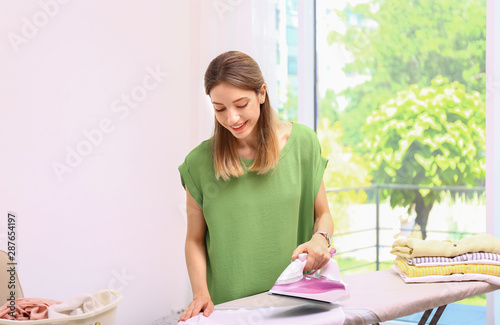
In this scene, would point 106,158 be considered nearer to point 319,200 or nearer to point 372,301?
point 319,200

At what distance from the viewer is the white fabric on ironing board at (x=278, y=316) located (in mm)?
1351

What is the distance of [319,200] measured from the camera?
1.62m

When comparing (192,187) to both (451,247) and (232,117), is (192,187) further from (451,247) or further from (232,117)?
(451,247)

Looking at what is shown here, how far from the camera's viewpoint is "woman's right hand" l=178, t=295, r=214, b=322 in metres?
1.39

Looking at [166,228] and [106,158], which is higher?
[106,158]

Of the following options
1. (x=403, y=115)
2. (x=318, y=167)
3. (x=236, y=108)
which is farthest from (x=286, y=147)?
(x=403, y=115)

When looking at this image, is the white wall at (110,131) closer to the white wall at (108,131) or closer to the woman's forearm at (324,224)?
the white wall at (108,131)

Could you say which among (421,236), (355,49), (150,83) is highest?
(355,49)

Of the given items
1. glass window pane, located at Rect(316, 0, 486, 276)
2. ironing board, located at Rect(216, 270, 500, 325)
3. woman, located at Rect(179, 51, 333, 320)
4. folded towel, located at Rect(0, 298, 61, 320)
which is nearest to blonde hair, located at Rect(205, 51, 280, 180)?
woman, located at Rect(179, 51, 333, 320)

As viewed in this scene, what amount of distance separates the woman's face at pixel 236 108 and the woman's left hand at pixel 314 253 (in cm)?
33

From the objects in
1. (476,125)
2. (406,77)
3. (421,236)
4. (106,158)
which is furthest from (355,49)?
(106,158)

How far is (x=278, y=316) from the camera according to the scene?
1.38m

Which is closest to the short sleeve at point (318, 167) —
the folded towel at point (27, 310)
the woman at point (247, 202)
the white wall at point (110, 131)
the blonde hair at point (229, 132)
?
the woman at point (247, 202)

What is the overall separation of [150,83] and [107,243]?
91cm
